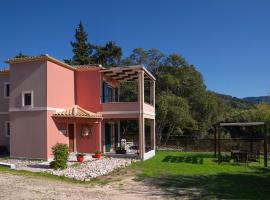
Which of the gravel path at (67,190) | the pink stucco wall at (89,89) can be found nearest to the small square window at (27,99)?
the pink stucco wall at (89,89)

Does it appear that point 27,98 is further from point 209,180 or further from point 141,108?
point 209,180

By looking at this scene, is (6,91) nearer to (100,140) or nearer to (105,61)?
(100,140)

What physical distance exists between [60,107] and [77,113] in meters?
1.22

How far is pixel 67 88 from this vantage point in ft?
79.7

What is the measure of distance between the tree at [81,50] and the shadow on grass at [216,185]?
38.7 metres

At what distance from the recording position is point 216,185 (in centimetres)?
1434

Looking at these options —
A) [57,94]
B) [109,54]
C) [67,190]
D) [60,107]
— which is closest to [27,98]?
[57,94]

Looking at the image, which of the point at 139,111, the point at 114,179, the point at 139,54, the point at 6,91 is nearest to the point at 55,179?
the point at 114,179

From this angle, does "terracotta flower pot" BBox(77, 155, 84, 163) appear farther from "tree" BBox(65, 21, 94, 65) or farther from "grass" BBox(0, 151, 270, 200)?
"tree" BBox(65, 21, 94, 65)

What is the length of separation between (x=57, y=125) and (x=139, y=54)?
2410cm

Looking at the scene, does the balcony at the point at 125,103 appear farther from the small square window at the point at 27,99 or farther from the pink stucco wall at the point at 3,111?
the pink stucco wall at the point at 3,111

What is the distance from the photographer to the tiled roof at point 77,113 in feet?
73.7

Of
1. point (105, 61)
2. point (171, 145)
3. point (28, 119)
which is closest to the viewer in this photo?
point (28, 119)

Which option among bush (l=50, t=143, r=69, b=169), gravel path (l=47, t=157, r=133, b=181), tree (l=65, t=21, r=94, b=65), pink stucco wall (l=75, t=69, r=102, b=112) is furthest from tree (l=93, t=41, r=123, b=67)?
bush (l=50, t=143, r=69, b=169)
